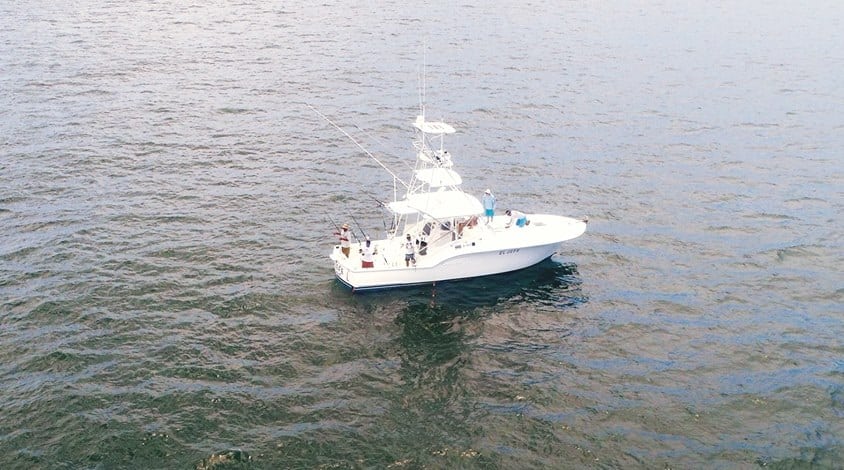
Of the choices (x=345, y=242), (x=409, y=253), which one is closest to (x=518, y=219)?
(x=409, y=253)

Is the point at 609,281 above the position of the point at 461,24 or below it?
below

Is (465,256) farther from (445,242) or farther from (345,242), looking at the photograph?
(345,242)

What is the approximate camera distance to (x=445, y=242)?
34812 mm

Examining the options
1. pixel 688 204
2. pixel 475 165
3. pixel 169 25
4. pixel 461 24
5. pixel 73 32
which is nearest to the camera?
pixel 688 204

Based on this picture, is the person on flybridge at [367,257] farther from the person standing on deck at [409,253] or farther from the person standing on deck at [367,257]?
the person standing on deck at [409,253]

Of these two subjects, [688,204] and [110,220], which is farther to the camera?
[688,204]

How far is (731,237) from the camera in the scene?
126 ft

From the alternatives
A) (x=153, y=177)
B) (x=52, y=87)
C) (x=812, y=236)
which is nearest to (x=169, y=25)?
(x=52, y=87)

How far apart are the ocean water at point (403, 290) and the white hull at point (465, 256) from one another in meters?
0.89

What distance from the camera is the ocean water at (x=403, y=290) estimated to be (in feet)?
81.4

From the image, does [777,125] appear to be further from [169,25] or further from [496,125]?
→ [169,25]

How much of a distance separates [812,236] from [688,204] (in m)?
7.12

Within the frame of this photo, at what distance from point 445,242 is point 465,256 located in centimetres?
169

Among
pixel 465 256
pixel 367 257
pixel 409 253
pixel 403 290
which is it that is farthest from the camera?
pixel 403 290
